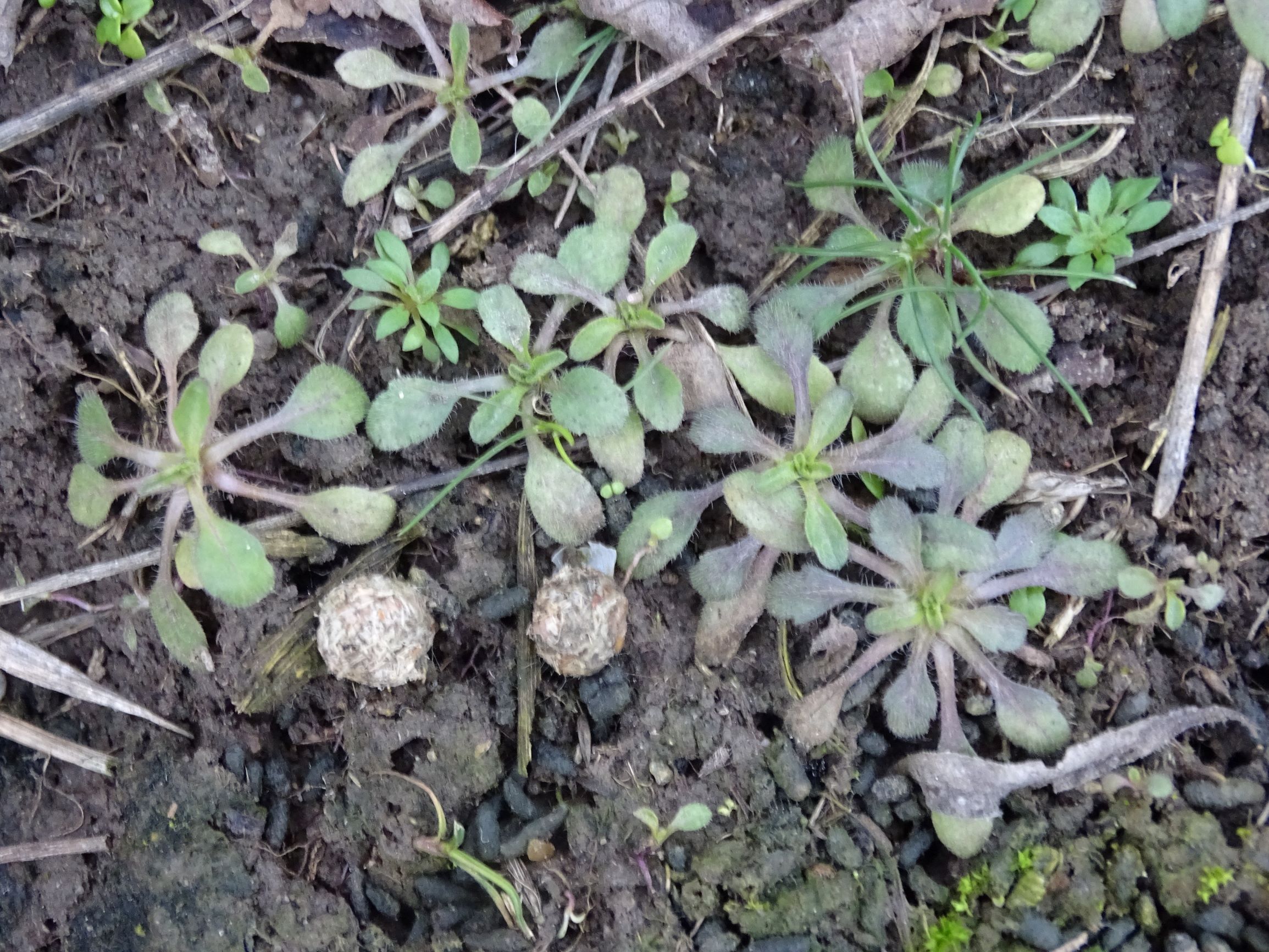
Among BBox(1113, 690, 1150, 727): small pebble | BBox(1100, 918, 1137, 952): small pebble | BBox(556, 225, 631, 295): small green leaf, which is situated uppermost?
BBox(556, 225, 631, 295): small green leaf

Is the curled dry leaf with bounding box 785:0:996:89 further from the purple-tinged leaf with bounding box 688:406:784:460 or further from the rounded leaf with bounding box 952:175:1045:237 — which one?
the purple-tinged leaf with bounding box 688:406:784:460

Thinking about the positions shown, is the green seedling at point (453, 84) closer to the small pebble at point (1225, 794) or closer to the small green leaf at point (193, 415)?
the small green leaf at point (193, 415)

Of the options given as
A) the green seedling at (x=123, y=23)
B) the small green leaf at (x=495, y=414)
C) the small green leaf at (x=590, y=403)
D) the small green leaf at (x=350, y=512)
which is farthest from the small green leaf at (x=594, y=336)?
the green seedling at (x=123, y=23)

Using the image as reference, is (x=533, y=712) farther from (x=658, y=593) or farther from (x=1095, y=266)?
(x=1095, y=266)

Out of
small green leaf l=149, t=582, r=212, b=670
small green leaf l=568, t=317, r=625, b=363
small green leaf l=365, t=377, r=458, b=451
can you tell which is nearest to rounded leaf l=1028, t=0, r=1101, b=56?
small green leaf l=568, t=317, r=625, b=363

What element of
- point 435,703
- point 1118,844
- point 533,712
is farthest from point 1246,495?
point 435,703
